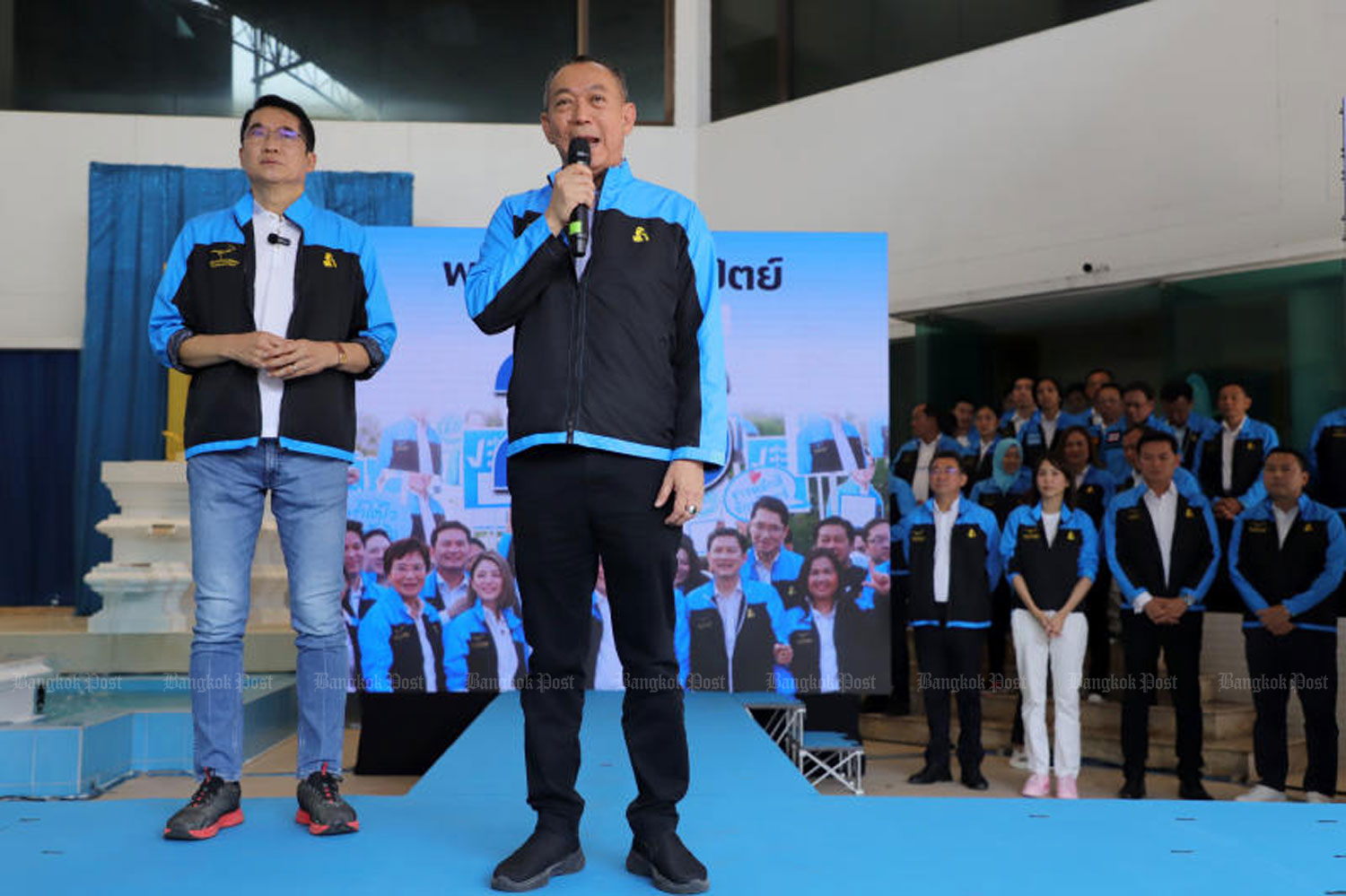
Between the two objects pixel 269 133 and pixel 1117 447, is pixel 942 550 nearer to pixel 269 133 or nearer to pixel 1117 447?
pixel 1117 447

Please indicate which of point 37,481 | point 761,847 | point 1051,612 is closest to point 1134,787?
point 1051,612

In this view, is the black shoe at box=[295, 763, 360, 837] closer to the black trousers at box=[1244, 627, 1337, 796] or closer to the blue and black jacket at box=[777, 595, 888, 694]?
the blue and black jacket at box=[777, 595, 888, 694]

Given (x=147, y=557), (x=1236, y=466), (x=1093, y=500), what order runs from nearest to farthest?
(x=1236, y=466)
(x=1093, y=500)
(x=147, y=557)

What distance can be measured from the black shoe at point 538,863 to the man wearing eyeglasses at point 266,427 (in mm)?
425

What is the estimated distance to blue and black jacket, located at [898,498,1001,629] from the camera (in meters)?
5.06

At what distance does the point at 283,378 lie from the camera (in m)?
2.15

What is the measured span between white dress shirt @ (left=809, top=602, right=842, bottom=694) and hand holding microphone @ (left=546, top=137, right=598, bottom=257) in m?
2.71

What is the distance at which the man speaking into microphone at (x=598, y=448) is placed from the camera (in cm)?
187

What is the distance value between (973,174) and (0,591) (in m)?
7.00

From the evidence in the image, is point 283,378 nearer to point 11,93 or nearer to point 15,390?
point 15,390

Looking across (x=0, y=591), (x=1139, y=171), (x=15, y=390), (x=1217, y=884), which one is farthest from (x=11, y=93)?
(x=1217, y=884)

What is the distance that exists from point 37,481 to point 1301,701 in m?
7.76

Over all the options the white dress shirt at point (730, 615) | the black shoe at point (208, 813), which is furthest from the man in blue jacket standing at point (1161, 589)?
the black shoe at point (208, 813)

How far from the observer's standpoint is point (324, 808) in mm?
2078
